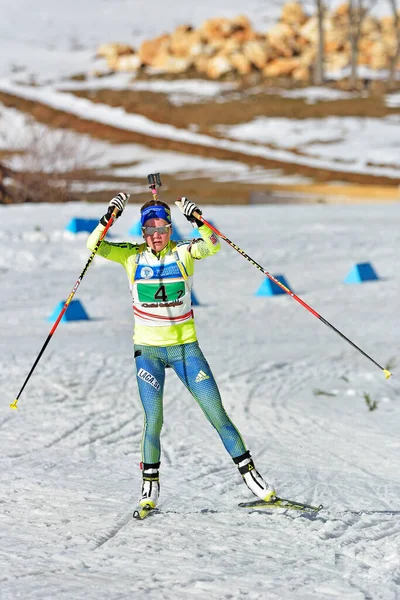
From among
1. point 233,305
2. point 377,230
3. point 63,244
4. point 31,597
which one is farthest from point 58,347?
point 377,230

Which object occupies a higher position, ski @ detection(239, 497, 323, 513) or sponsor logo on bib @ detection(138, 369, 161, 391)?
sponsor logo on bib @ detection(138, 369, 161, 391)

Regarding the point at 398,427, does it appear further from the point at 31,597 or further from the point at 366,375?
the point at 31,597

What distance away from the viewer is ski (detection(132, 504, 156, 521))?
19.9 feet

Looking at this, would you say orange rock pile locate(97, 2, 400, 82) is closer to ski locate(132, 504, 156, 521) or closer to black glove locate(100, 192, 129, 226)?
black glove locate(100, 192, 129, 226)

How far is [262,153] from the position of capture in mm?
33438

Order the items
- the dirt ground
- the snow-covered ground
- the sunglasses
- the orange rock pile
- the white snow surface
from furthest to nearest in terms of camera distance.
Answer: the orange rock pile → the snow-covered ground → the dirt ground → the sunglasses → the white snow surface

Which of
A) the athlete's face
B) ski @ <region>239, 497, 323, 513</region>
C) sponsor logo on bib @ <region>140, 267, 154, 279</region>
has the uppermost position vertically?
the athlete's face

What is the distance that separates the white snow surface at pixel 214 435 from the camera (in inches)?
201

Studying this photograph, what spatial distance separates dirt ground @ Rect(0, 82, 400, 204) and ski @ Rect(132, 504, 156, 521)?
55.5 feet

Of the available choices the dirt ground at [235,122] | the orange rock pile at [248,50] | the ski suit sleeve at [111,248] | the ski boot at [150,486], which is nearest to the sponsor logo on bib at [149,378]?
the ski boot at [150,486]

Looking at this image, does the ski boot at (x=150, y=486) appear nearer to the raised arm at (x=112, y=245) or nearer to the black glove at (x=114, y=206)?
the raised arm at (x=112, y=245)

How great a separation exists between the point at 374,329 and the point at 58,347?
11.7ft

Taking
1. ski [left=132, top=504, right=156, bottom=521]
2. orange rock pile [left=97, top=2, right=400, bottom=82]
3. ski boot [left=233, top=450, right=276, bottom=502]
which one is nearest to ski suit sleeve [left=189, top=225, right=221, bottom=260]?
ski boot [left=233, top=450, right=276, bottom=502]

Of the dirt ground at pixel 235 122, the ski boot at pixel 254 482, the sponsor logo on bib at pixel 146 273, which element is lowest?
the ski boot at pixel 254 482
